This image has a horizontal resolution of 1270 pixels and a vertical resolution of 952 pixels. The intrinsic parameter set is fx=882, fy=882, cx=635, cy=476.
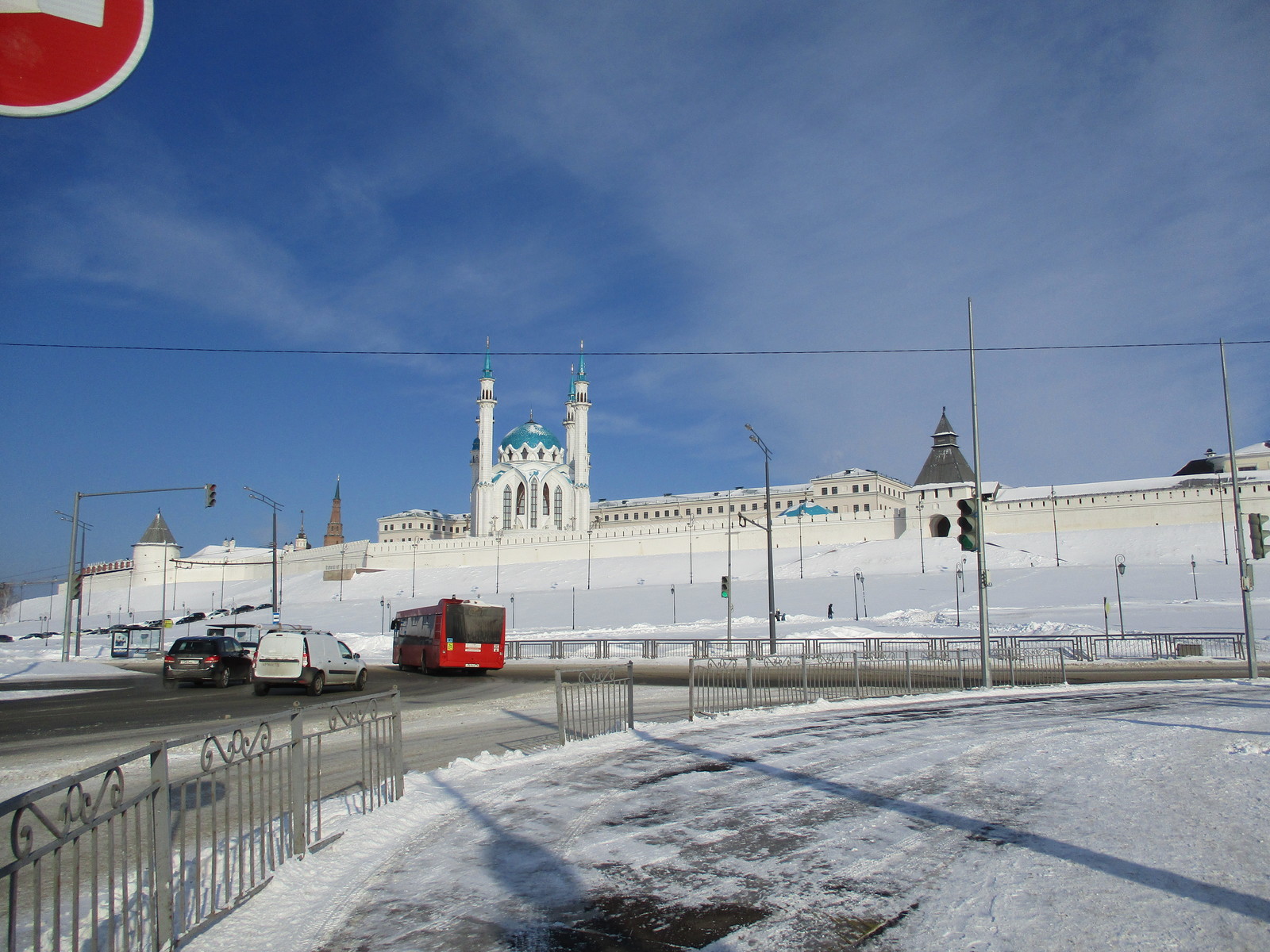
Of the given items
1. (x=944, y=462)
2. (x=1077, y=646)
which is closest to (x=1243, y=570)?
(x=1077, y=646)

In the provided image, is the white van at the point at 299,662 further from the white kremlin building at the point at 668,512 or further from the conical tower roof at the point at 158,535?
the conical tower roof at the point at 158,535

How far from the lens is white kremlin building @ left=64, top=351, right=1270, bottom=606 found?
8444cm

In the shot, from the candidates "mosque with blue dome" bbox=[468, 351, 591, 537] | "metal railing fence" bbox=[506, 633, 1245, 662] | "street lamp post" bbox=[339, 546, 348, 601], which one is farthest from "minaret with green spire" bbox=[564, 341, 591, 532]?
"metal railing fence" bbox=[506, 633, 1245, 662]

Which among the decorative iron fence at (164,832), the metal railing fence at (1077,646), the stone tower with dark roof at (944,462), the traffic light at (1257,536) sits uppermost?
the stone tower with dark roof at (944,462)

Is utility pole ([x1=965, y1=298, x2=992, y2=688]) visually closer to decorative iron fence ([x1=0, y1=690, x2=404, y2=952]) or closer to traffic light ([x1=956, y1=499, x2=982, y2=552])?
traffic light ([x1=956, y1=499, x2=982, y2=552])

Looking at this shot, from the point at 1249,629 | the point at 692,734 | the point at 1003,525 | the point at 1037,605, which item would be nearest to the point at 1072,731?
the point at 692,734

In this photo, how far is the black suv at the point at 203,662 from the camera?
24141 mm

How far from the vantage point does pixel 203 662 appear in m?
24.3

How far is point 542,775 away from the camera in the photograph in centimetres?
867

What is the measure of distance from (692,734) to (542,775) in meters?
3.26

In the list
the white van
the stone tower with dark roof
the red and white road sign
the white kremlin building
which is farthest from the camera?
the stone tower with dark roof

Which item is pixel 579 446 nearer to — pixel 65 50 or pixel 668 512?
pixel 668 512

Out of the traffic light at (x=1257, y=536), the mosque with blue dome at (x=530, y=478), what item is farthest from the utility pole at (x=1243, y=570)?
the mosque with blue dome at (x=530, y=478)

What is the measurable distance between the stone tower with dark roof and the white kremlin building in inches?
6.5
